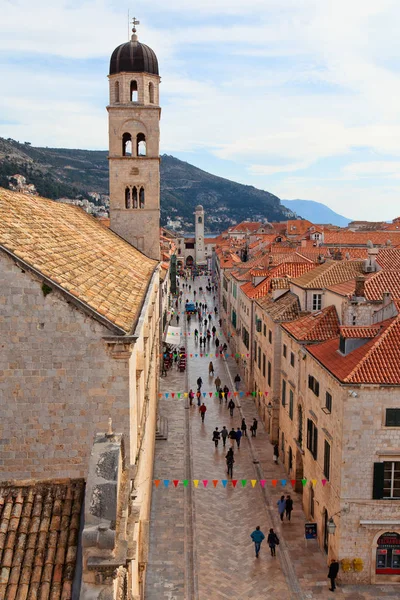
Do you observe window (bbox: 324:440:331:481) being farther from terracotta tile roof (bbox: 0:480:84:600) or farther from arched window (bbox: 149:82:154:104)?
arched window (bbox: 149:82:154:104)

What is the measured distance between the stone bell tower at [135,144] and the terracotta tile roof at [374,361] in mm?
18372

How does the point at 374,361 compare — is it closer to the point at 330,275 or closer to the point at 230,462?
the point at 230,462

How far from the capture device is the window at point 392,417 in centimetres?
1684

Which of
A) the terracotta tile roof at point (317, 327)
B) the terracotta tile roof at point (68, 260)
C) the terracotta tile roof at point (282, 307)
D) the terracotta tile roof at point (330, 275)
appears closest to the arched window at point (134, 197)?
the terracotta tile roof at point (282, 307)

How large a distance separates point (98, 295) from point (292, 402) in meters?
14.8

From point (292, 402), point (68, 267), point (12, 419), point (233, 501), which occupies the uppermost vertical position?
point (68, 267)

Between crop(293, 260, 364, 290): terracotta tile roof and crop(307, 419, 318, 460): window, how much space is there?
8430 mm

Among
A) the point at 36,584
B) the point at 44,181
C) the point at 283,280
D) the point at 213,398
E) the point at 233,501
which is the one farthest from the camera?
the point at 44,181

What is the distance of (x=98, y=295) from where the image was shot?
478 inches

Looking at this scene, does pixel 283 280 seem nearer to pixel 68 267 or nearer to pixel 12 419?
pixel 68 267

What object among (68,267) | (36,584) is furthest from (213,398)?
(36,584)

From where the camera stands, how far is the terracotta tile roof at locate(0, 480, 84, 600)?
6.97m

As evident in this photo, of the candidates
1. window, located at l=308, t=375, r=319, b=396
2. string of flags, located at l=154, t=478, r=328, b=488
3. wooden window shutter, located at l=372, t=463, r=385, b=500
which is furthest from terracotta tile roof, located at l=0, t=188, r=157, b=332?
string of flags, located at l=154, t=478, r=328, b=488

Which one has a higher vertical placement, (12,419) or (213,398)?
(12,419)
